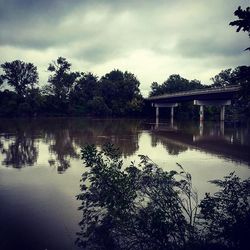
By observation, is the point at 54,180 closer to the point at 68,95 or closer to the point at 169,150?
the point at 169,150

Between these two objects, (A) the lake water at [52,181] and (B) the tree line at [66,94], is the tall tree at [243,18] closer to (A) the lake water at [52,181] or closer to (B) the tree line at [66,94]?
(A) the lake water at [52,181]

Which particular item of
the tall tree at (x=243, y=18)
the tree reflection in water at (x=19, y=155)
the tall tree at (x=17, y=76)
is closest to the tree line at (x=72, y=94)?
the tall tree at (x=17, y=76)

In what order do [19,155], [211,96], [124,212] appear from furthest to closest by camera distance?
[211,96] → [19,155] → [124,212]

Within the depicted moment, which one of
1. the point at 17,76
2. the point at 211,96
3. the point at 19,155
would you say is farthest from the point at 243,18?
the point at 17,76

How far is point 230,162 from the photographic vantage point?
19172mm

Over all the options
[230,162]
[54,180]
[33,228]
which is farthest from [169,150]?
[33,228]

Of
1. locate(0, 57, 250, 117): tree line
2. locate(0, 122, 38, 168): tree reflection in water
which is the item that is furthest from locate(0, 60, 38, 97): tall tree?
locate(0, 122, 38, 168): tree reflection in water

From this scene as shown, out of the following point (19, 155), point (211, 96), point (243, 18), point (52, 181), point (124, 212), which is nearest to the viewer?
point (124, 212)

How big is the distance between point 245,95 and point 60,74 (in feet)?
352

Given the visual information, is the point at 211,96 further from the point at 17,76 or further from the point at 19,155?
the point at 17,76

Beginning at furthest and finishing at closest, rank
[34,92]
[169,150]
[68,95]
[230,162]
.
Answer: [68,95], [34,92], [169,150], [230,162]

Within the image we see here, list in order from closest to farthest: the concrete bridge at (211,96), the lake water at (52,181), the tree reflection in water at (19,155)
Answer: the lake water at (52,181), the tree reflection in water at (19,155), the concrete bridge at (211,96)

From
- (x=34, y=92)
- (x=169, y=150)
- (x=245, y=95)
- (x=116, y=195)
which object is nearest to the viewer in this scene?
(x=116, y=195)

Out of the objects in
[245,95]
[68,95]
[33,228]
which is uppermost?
[68,95]
